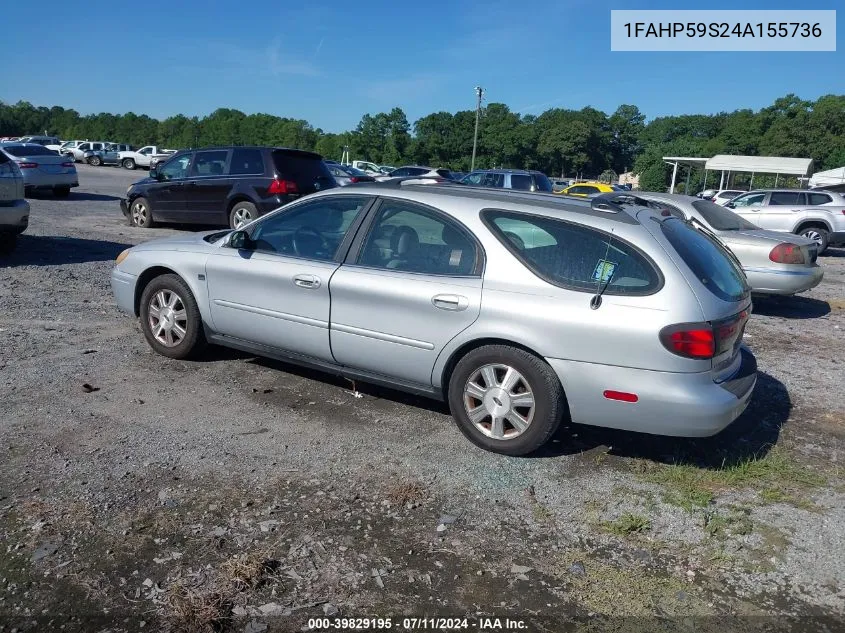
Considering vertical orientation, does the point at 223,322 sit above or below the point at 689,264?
below

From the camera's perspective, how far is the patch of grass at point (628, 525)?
11.7 ft

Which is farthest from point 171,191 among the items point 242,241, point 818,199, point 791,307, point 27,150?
point 818,199

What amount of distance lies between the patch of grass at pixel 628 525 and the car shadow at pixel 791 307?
6.76 m

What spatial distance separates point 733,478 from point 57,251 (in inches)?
398

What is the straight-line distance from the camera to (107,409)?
15.6 ft

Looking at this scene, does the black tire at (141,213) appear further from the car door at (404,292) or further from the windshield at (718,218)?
the car door at (404,292)

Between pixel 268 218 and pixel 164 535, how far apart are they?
2.75 metres

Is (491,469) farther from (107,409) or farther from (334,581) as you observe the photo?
(107,409)

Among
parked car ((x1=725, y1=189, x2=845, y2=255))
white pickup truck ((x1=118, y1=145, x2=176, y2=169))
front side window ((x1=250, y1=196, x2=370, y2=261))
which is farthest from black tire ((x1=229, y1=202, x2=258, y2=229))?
white pickup truck ((x1=118, y1=145, x2=176, y2=169))

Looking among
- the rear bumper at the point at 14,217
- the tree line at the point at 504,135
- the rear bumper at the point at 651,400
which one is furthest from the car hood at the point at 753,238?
the tree line at the point at 504,135

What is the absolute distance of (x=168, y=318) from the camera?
5688 mm

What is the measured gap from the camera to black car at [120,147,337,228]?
41.5 ft

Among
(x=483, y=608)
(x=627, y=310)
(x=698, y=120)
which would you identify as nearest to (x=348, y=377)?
(x=627, y=310)

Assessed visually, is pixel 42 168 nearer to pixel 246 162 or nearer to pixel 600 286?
pixel 246 162
